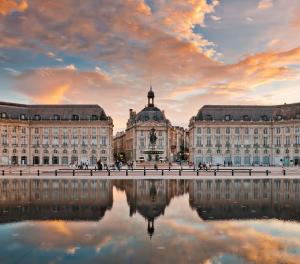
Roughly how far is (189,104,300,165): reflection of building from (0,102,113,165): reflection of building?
109ft

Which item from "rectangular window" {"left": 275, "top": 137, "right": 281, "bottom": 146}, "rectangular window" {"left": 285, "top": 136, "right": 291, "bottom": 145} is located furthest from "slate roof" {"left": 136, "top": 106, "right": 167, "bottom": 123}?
"rectangular window" {"left": 285, "top": 136, "right": 291, "bottom": 145}

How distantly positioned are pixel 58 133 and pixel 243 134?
63665mm

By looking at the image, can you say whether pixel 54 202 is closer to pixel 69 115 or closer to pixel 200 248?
pixel 200 248

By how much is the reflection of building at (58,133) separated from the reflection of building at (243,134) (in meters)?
33.3

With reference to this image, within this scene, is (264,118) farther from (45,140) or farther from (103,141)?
(45,140)

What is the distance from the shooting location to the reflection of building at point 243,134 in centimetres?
11988

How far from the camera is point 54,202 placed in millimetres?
24750

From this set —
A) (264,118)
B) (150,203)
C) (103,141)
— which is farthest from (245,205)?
(264,118)

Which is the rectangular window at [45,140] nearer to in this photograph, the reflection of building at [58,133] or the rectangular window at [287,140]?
the reflection of building at [58,133]

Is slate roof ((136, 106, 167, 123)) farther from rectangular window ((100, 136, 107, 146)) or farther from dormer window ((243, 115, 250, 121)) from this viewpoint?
dormer window ((243, 115, 250, 121))

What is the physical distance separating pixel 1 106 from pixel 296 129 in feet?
320

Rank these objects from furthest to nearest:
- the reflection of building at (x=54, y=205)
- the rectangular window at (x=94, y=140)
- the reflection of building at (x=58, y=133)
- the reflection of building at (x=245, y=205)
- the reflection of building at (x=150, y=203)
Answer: the rectangular window at (x=94, y=140)
the reflection of building at (x=58, y=133)
the reflection of building at (x=245, y=205)
the reflection of building at (x=150, y=203)
the reflection of building at (x=54, y=205)

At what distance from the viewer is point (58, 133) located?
121 metres

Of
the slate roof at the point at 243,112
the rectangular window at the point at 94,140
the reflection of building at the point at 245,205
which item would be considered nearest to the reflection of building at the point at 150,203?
the reflection of building at the point at 245,205
